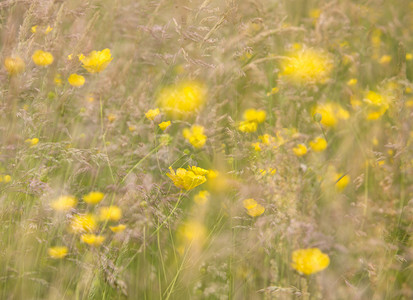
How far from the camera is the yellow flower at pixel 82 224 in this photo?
997 millimetres

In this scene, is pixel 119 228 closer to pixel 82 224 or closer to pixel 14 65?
pixel 82 224

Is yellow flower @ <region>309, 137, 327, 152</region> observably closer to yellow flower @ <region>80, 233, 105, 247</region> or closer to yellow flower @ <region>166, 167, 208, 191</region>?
yellow flower @ <region>166, 167, 208, 191</region>

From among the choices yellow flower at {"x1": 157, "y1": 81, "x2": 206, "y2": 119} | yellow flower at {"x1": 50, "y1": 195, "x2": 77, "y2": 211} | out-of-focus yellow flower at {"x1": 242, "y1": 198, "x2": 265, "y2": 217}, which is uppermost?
yellow flower at {"x1": 157, "y1": 81, "x2": 206, "y2": 119}

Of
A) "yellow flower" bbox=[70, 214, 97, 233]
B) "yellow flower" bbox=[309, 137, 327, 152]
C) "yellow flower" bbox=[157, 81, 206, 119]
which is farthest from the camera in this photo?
"yellow flower" bbox=[309, 137, 327, 152]

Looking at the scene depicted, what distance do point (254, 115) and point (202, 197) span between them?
0.62 m

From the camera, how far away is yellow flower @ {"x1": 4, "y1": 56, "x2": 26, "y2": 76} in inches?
44.5

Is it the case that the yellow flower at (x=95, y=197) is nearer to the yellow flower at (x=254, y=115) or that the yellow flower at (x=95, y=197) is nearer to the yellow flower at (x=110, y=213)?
the yellow flower at (x=110, y=213)

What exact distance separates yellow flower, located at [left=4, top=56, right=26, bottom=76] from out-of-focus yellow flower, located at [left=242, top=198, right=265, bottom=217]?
0.80m

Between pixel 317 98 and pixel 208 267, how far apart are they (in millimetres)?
1247

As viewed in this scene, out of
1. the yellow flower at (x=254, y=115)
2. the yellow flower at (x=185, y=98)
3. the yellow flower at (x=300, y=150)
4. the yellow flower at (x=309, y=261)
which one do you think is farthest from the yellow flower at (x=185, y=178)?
the yellow flower at (x=254, y=115)

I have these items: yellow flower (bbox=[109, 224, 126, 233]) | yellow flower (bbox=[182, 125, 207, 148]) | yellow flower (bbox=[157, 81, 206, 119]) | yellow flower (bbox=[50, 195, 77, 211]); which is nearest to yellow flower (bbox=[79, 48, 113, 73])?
yellow flower (bbox=[157, 81, 206, 119])

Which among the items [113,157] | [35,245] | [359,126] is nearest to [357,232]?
[359,126]

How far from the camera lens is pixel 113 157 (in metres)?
1.36

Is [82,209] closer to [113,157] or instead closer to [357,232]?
[113,157]
